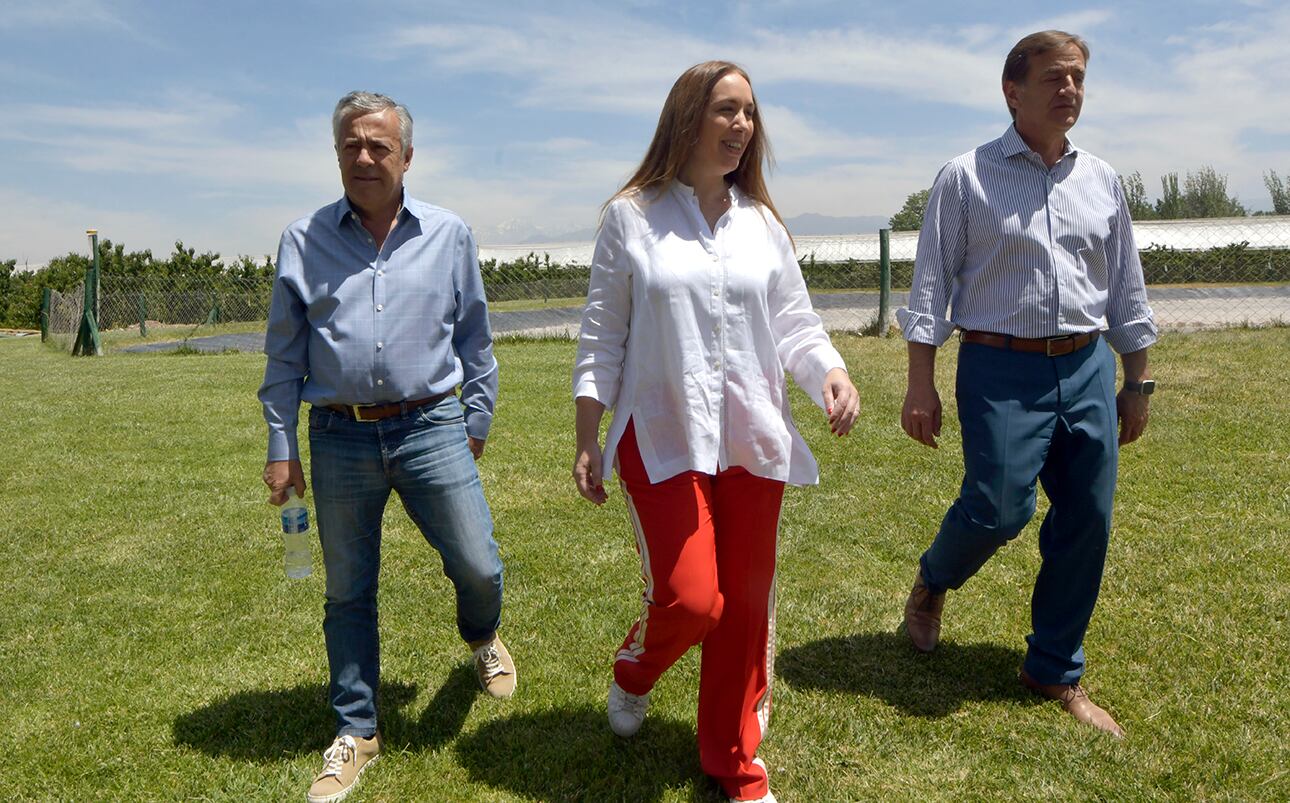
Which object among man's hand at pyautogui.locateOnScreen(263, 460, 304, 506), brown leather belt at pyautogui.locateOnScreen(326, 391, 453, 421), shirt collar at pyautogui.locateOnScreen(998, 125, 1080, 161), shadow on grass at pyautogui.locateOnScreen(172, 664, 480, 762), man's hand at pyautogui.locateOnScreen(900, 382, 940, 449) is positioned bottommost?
shadow on grass at pyautogui.locateOnScreen(172, 664, 480, 762)

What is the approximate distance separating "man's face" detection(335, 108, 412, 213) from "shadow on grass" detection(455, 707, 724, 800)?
1845 mm

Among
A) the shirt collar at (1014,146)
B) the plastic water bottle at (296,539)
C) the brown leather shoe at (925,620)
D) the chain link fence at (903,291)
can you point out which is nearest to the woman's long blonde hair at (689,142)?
the shirt collar at (1014,146)

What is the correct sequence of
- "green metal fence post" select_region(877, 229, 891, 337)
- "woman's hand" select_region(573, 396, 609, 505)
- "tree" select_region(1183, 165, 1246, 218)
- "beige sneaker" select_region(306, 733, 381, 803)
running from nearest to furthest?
"woman's hand" select_region(573, 396, 609, 505) → "beige sneaker" select_region(306, 733, 381, 803) → "green metal fence post" select_region(877, 229, 891, 337) → "tree" select_region(1183, 165, 1246, 218)

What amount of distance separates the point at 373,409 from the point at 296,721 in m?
1.28

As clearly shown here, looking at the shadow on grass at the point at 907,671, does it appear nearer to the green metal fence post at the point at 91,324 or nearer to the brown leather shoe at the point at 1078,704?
the brown leather shoe at the point at 1078,704

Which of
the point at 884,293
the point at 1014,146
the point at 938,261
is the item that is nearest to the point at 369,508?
the point at 938,261

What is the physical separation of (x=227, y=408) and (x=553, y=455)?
15.2 feet

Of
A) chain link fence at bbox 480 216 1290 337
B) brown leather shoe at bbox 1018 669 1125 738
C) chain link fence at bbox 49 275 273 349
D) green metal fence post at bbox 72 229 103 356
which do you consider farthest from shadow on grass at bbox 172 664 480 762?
chain link fence at bbox 49 275 273 349

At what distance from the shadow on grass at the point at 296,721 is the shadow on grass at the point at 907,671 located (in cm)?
128

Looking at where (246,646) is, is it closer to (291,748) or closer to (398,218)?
(291,748)

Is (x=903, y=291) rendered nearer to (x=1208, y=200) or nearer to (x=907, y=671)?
(x=907, y=671)

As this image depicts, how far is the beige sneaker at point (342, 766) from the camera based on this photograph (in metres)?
3.14

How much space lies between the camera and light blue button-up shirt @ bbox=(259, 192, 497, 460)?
3156 mm

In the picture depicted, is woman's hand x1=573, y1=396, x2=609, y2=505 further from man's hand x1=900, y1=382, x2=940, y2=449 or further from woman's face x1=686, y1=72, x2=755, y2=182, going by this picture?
man's hand x1=900, y1=382, x2=940, y2=449
